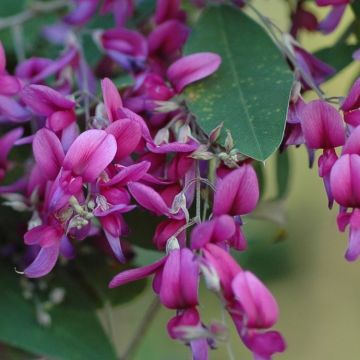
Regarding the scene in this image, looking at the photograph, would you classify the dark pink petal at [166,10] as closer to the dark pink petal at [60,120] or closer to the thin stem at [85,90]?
the thin stem at [85,90]

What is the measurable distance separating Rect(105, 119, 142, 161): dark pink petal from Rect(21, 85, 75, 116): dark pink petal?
0.08 meters

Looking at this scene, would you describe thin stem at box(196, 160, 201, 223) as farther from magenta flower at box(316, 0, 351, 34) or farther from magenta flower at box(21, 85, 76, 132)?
magenta flower at box(316, 0, 351, 34)

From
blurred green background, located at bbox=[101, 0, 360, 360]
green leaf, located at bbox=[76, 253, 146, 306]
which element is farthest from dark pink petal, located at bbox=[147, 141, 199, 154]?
blurred green background, located at bbox=[101, 0, 360, 360]

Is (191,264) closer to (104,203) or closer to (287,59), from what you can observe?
(104,203)

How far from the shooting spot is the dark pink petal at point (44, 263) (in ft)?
2.12

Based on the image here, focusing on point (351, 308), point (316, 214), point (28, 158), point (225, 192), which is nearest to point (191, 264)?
point (225, 192)

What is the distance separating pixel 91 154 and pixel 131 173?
29 millimetres

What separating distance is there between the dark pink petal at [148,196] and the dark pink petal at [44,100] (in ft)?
0.38

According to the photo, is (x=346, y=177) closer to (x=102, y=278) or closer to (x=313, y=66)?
(x=313, y=66)

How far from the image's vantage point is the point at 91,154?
626mm

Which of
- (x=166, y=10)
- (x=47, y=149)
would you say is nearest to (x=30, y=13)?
(x=166, y=10)

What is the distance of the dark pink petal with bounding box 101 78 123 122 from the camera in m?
0.65

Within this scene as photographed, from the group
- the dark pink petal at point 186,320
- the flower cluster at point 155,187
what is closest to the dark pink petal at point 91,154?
the flower cluster at point 155,187

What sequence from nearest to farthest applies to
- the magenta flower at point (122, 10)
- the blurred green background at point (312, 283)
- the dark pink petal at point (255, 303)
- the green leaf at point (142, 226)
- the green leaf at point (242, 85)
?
the dark pink petal at point (255, 303) → the green leaf at point (242, 85) → the green leaf at point (142, 226) → the magenta flower at point (122, 10) → the blurred green background at point (312, 283)
